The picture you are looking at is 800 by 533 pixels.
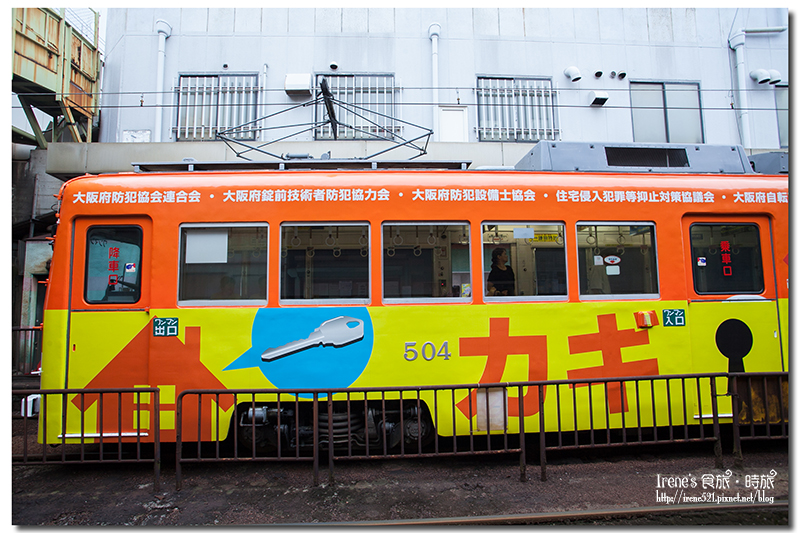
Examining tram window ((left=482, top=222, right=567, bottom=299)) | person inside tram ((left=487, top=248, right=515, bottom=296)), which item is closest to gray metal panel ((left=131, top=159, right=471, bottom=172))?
tram window ((left=482, top=222, right=567, bottom=299))

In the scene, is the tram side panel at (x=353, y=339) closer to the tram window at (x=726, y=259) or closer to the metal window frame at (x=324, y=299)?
the metal window frame at (x=324, y=299)

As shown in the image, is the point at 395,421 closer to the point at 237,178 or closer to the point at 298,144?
the point at 237,178

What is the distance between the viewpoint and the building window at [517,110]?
11273mm

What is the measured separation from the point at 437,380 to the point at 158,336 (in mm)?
3005

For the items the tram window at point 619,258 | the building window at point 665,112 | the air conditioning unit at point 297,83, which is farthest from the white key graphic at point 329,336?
the building window at point 665,112

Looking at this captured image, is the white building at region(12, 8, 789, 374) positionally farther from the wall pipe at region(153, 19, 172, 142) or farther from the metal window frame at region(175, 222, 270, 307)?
the metal window frame at region(175, 222, 270, 307)

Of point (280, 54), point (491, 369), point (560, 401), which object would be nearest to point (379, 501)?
point (491, 369)

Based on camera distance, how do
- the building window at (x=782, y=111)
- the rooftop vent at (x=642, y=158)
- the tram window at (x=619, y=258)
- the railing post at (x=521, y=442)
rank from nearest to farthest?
the railing post at (x=521, y=442) → the tram window at (x=619, y=258) → the rooftop vent at (x=642, y=158) → the building window at (x=782, y=111)

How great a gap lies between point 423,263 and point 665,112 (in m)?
10.5

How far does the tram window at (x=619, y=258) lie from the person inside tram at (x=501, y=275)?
85 centimetres

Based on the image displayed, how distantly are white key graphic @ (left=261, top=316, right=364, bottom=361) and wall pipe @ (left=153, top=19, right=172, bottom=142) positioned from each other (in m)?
8.83

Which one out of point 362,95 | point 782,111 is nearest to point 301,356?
point 362,95

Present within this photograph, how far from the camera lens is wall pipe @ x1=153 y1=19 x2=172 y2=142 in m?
10.8

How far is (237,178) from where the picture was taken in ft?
15.9
